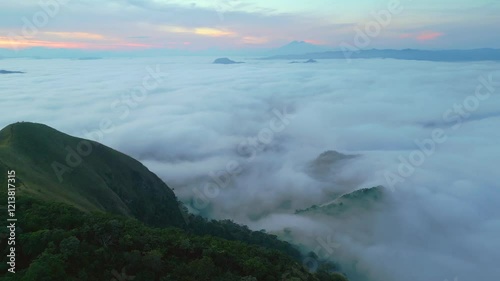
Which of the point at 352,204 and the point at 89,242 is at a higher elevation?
the point at 89,242

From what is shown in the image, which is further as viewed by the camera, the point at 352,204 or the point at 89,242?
the point at 352,204

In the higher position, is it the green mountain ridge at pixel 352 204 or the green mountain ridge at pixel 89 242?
the green mountain ridge at pixel 89 242

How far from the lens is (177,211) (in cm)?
7644

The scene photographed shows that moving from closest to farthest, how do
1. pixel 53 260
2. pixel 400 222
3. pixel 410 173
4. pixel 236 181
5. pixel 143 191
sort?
pixel 53 260, pixel 143 191, pixel 400 222, pixel 236 181, pixel 410 173

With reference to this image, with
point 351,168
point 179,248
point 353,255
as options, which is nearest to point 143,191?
point 179,248

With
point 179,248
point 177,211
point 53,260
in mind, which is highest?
point 53,260

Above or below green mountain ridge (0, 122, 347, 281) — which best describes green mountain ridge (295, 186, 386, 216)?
below

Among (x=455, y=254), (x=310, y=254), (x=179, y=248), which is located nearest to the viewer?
(x=179, y=248)

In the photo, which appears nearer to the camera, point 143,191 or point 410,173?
point 143,191

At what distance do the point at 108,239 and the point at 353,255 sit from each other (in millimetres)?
81121

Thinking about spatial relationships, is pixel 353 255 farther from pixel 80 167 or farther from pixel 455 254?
pixel 80 167

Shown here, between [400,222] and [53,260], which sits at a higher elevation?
[53,260]

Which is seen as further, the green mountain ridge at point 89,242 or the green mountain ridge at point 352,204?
the green mountain ridge at point 352,204

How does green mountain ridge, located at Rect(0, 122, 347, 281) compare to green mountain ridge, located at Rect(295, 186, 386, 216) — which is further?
green mountain ridge, located at Rect(295, 186, 386, 216)
